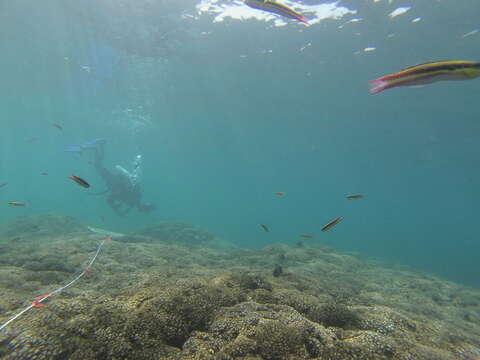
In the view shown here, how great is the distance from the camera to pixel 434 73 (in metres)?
1.64

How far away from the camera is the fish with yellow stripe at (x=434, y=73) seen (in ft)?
5.39

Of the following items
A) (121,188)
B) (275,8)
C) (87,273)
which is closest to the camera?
(275,8)

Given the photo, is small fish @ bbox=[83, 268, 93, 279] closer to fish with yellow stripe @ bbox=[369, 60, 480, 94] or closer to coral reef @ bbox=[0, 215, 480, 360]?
coral reef @ bbox=[0, 215, 480, 360]

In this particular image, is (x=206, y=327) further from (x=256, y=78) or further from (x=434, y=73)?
(x=256, y=78)

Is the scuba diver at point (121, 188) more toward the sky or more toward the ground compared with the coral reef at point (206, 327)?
more toward the sky

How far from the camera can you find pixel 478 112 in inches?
866

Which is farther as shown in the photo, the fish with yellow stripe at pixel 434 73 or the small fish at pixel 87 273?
the small fish at pixel 87 273

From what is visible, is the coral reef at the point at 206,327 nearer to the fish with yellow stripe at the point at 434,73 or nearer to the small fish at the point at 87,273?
the small fish at the point at 87,273

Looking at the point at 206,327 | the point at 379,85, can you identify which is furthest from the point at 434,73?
the point at 206,327

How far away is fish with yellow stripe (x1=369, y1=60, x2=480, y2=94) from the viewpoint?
164 cm

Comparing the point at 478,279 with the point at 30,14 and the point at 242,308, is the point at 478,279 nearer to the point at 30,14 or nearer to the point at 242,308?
the point at 242,308

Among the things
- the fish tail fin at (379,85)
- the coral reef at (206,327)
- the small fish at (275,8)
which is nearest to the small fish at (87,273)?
the coral reef at (206,327)

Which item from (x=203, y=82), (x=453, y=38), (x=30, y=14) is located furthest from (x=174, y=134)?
(x=453, y=38)

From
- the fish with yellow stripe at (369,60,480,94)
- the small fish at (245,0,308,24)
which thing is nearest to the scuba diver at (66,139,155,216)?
the small fish at (245,0,308,24)
